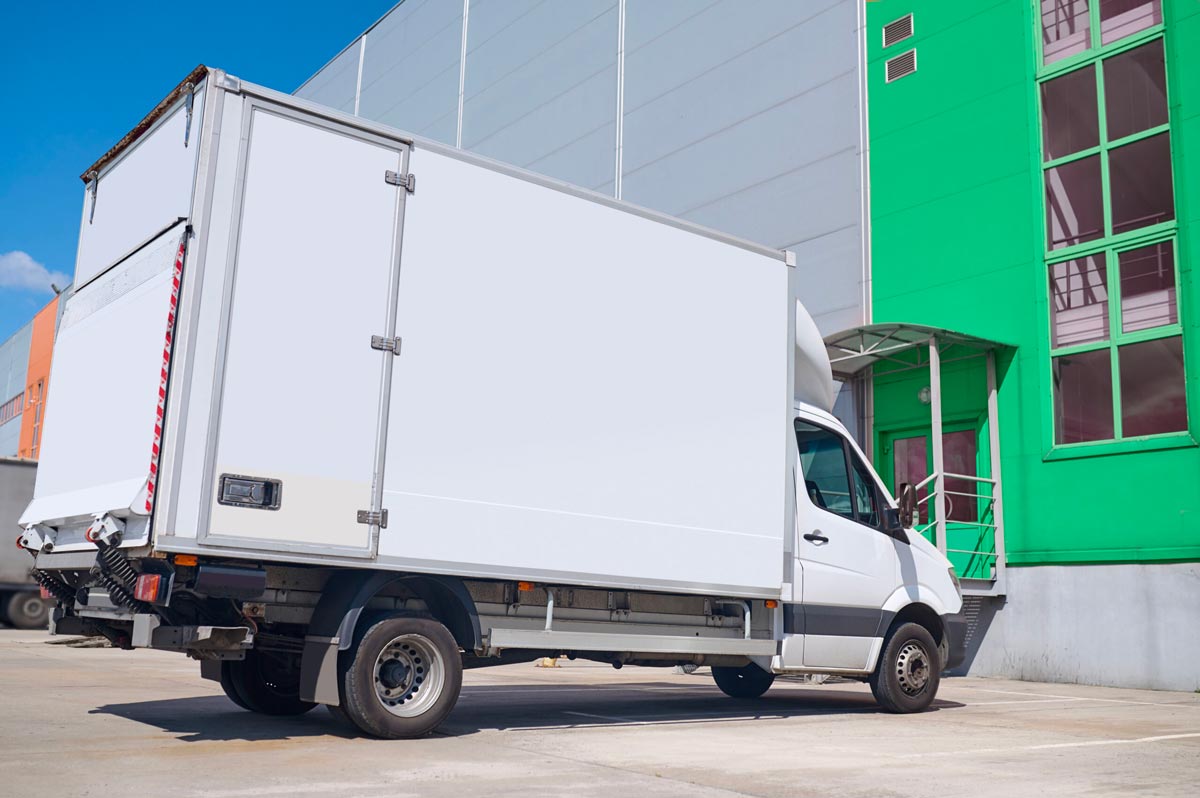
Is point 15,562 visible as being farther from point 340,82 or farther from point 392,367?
point 340,82

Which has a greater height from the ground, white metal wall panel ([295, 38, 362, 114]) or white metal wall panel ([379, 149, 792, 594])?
white metal wall panel ([295, 38, 362, 114])

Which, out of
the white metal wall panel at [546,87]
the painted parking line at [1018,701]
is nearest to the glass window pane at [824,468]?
the painted parking line at [1018,701]

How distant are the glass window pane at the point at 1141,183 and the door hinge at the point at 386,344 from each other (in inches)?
491

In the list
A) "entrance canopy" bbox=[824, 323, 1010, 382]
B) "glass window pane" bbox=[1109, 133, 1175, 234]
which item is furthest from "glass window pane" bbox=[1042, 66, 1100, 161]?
"entrance canopy" bbox=[824, 323, 1010, 382]

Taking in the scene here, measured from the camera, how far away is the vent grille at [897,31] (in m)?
19.3

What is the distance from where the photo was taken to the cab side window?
9664 millimetres

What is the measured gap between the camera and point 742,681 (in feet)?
37.3

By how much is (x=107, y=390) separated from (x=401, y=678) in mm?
2581

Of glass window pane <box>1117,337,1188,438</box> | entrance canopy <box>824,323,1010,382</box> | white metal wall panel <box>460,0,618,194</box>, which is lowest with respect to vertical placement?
glass window pane <box>1117,337,1188,438</box>

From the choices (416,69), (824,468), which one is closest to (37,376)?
(416,69)

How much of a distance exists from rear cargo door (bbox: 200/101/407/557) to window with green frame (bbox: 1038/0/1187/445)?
469 inches

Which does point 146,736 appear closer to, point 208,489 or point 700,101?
point 208,489

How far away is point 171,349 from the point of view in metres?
6.45

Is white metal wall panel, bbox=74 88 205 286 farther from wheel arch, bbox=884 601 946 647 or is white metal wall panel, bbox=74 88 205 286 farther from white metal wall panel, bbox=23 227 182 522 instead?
wheel arch, bbox=884 601 946 647
